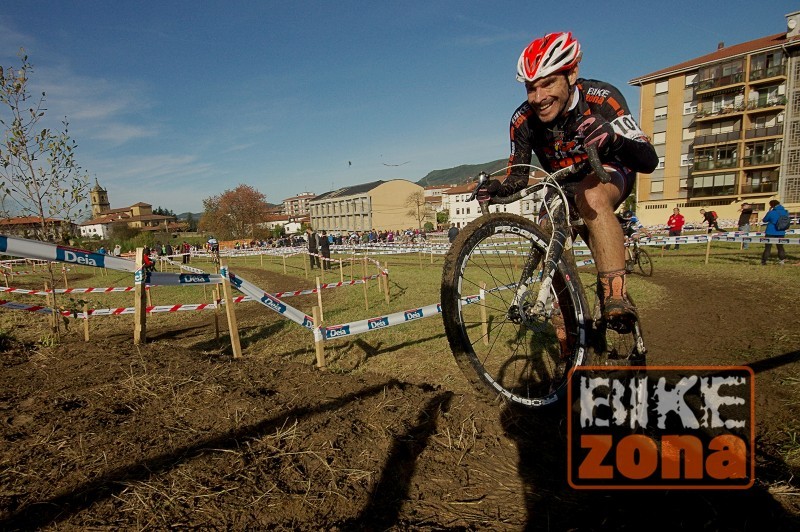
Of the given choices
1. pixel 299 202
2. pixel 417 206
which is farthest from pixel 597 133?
pixel 299 202

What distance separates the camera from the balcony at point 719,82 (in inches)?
2053

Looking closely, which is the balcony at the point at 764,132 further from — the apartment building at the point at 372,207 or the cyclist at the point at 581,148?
the apartment building at the point at 372,207

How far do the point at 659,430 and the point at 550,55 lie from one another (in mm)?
3044

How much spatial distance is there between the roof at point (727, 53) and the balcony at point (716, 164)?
13.2m

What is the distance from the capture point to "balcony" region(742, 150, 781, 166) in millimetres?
50250

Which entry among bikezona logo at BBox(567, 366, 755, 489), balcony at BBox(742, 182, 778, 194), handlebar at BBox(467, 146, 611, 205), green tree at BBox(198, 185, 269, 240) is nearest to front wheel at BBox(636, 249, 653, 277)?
bikezona logo at BBox(567, 366, 755, 489)

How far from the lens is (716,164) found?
2160 inches

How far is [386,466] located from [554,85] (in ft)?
10.0

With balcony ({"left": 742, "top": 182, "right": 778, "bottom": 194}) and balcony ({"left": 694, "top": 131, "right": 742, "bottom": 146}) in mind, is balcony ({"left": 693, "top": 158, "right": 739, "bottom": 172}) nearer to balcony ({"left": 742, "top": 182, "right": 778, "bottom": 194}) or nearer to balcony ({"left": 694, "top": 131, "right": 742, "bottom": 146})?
balcony ({"left": 694, "top": 131, "right": 742, "bottom": 146})

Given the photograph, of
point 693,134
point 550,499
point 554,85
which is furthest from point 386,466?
point 693,134

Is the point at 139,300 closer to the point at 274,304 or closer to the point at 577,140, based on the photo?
the point at 274,304

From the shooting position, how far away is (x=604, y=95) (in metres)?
3.25

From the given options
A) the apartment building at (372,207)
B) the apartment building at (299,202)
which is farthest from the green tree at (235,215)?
the apartment building at (299,202)

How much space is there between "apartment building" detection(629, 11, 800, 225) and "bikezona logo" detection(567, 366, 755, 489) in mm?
64177
